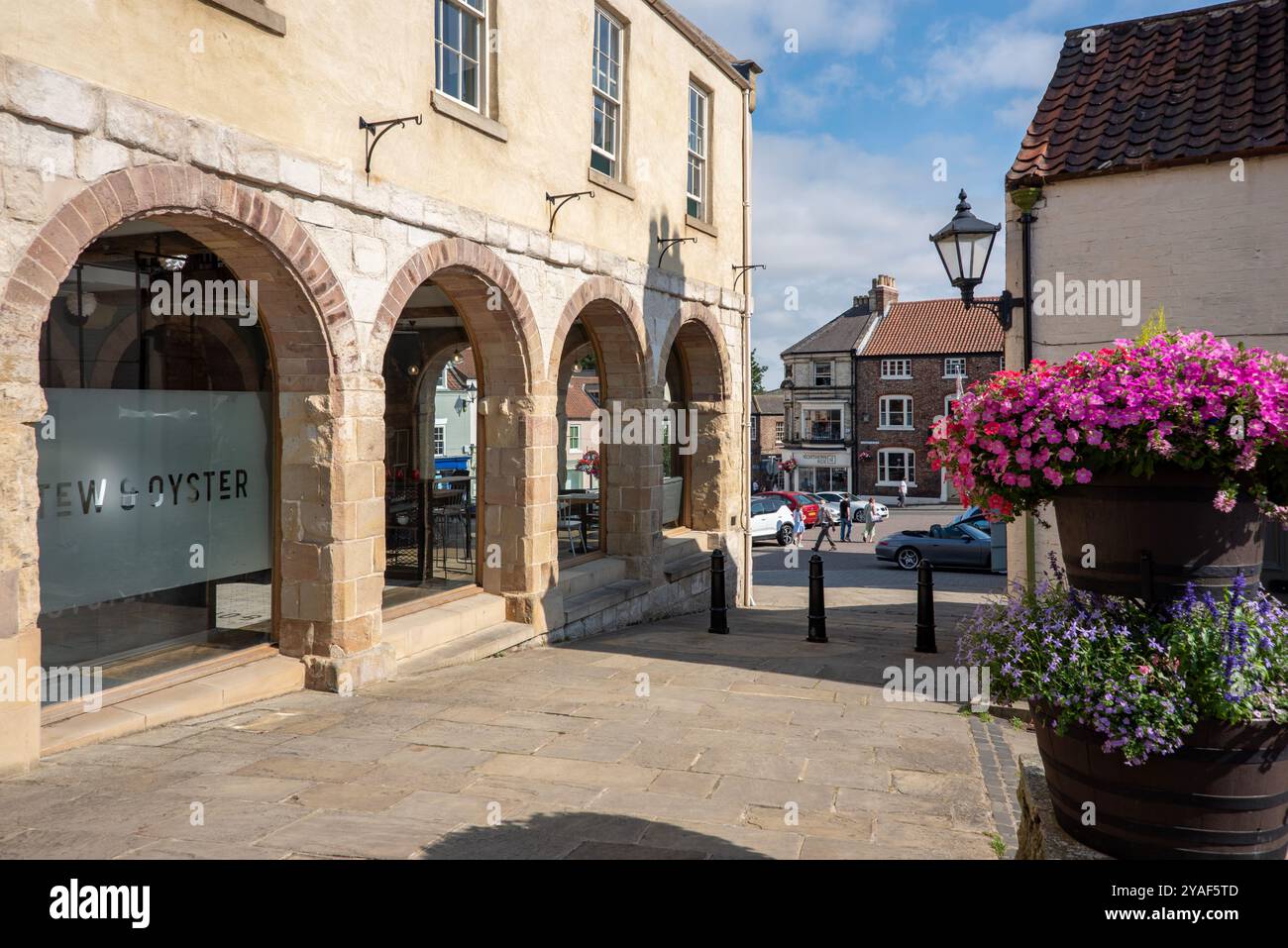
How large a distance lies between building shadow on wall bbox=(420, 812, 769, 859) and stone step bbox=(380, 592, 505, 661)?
3.55 metres

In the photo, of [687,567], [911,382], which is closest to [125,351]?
[687,567]

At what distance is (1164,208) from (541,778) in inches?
268

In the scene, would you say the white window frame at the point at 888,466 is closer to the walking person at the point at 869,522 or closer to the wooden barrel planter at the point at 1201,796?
the walking person at the point at 869,522

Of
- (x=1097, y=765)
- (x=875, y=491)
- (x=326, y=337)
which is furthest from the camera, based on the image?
(x=875, y=491)

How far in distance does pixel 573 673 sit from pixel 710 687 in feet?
4.04

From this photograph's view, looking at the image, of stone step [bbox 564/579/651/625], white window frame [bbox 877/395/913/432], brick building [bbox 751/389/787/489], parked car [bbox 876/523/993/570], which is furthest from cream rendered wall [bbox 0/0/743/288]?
brick building [bbox 751/389/787/489]

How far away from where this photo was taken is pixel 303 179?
6.67 m

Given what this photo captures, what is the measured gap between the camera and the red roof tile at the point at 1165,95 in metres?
7.89

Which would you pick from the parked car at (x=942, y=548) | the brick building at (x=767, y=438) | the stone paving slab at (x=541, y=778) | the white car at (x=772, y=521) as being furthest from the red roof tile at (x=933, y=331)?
the stone paving slab at (x=541, y=778)

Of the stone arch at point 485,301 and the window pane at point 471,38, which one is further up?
the window pane at point 471,38

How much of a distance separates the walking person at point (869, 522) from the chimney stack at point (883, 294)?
1531 cm

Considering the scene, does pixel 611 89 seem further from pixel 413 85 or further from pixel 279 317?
pixel 279 317
